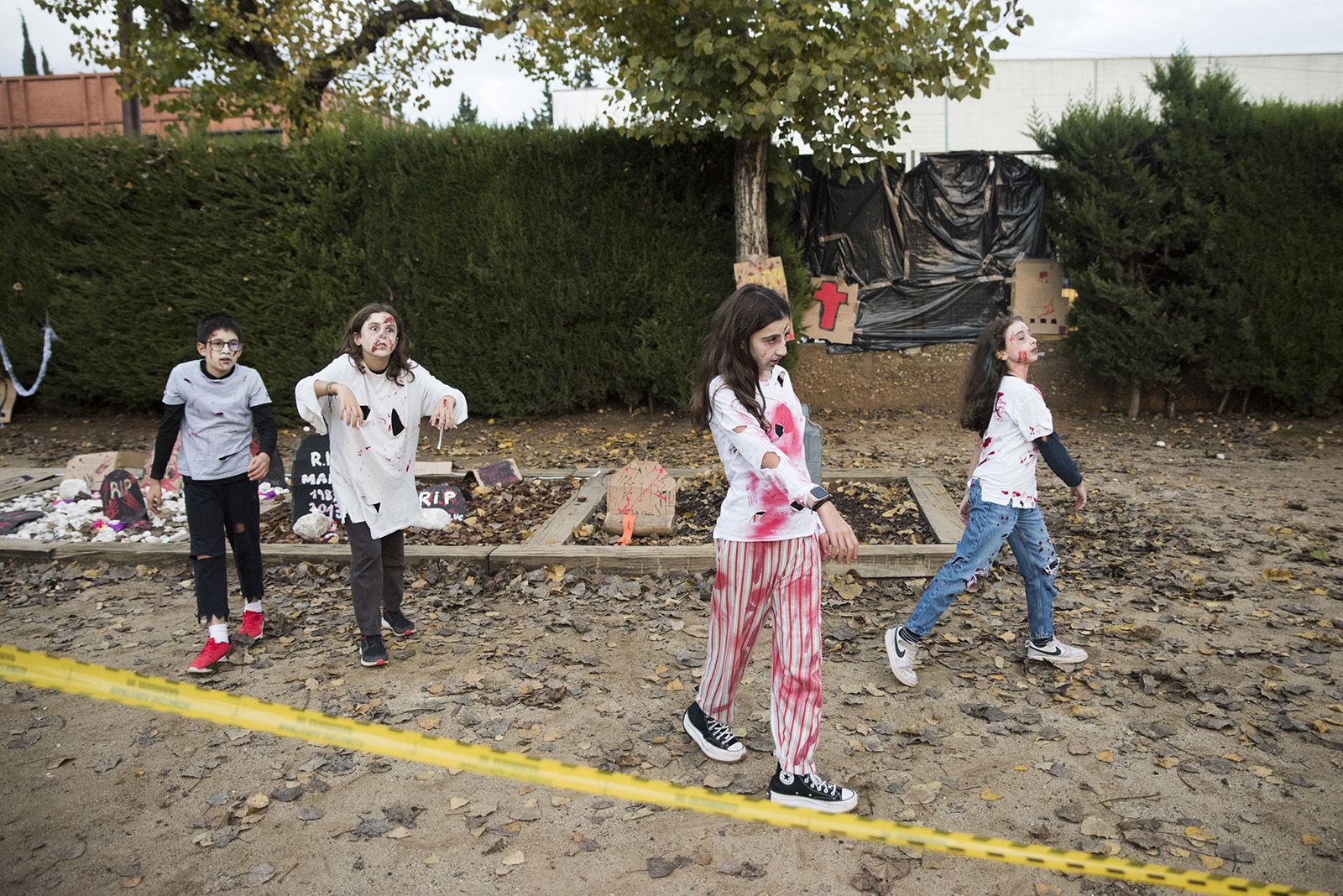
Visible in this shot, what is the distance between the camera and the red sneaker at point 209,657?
184 inches

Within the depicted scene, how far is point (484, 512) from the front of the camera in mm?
7270

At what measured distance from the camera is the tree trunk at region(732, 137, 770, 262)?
957cm

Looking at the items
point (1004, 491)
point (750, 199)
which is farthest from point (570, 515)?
point (750, 199)

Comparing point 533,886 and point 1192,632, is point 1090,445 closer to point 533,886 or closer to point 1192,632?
point 1192,632

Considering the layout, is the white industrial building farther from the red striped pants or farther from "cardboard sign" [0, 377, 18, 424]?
the red striped pants

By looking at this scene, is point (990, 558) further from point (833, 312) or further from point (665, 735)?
A: point (833, 312)

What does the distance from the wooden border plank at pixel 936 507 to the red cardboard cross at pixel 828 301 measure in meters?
3.95

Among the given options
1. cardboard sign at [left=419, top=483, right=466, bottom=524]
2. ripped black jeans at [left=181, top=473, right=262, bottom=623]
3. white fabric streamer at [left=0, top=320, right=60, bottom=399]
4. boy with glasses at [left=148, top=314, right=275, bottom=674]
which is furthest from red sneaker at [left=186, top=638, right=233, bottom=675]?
white fabric streamer at [left=0, top=320, right=60, bottom=399]

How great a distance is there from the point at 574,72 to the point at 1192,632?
37.0ft

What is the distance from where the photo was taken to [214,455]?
15.7 feet

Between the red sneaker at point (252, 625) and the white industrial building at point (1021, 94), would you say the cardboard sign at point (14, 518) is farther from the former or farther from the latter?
the white industrial building at point (1021, 94)

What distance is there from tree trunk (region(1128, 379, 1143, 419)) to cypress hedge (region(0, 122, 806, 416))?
403 centimetres

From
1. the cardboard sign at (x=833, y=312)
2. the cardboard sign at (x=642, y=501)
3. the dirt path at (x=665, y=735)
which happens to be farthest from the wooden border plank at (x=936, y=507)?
the cardboard sign at (x=833, y=312)

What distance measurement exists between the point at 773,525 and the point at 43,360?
10519 mm
